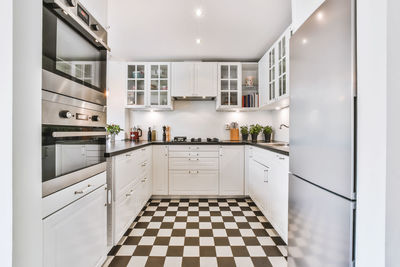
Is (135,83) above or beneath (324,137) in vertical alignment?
above

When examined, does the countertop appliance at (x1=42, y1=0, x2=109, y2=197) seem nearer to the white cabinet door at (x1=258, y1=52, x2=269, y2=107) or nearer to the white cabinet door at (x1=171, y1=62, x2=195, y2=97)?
the white cabinet door at (x1=171, y1=62, x2=195, y2=97)

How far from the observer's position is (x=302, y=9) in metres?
1.25

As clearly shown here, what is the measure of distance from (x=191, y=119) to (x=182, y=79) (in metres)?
0.79

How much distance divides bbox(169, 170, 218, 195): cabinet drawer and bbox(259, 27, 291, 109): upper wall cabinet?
1.47 meters

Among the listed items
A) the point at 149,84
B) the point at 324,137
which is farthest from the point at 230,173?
the point at 324,137

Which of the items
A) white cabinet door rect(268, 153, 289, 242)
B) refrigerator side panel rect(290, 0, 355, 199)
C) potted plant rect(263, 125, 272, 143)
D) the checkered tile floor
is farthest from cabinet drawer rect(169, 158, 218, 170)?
refrigerator side panel rect(290, 0, 355, 199)

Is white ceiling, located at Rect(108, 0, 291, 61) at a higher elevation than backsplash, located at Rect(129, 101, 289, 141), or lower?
higher
